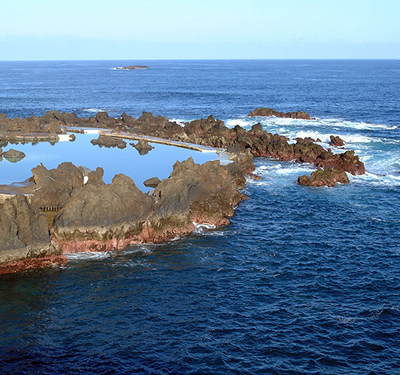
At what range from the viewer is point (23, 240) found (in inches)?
1708

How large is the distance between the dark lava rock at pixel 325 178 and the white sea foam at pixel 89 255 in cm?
3323

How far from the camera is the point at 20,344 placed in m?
32.4

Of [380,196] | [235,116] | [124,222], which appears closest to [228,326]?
[124,222]

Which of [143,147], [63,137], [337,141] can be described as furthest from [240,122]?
[63,137]

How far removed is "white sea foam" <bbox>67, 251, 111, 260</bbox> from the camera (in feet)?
147

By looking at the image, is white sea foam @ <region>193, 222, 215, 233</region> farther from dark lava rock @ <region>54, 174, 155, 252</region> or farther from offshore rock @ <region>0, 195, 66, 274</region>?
offshore rock @ <region>0, 195, 66, 274</region>

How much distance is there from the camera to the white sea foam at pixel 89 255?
44812mm

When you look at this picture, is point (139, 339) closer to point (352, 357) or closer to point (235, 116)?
point (352, 357)

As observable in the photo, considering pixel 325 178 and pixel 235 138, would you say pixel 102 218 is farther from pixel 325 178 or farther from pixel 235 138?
pixel 235 138

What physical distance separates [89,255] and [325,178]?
36.6 meters

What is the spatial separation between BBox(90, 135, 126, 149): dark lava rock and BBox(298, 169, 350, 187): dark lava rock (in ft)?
101

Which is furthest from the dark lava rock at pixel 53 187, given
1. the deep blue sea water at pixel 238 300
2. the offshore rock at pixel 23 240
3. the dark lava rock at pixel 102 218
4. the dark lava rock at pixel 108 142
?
the dark lava rock at pixel 108 142

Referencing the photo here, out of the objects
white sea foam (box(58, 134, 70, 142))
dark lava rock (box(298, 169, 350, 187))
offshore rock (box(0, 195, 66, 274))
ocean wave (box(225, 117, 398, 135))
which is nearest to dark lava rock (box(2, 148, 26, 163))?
white sea foam (box(58, 134, 70, 142))

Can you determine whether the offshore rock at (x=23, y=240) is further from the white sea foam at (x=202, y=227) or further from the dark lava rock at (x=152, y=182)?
the dark lava rock at (x=152, y=182)
